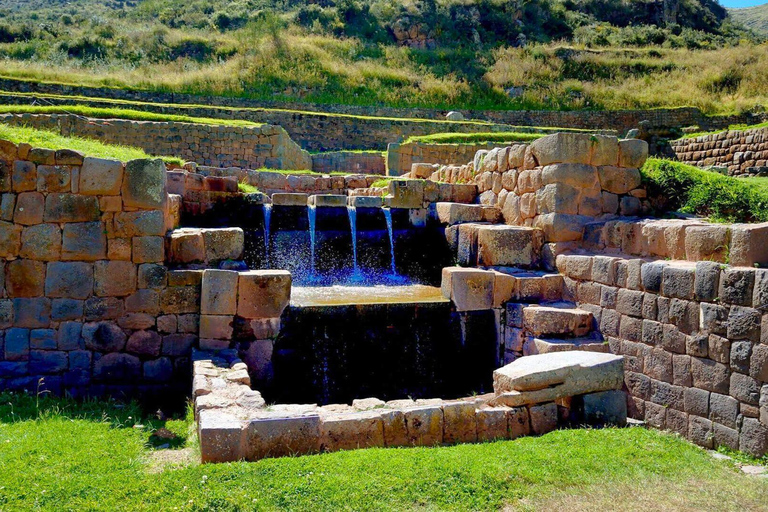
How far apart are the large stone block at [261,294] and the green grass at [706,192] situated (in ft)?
17.0

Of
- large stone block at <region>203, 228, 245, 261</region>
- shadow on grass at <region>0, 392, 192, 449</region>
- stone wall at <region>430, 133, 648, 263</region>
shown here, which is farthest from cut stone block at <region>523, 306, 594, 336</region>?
shadow on grass at <region>0, 392, 192, 449</region>

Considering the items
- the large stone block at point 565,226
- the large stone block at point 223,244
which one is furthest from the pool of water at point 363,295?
the large stone block at point 565,226

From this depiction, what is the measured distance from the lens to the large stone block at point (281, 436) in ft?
15.9

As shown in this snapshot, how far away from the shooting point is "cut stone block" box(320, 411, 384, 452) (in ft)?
16.7

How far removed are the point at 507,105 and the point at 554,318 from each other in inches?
899

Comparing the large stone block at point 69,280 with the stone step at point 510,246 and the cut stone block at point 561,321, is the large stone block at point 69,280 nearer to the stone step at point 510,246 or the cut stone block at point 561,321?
the stone step at point 510,246

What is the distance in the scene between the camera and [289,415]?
505cm

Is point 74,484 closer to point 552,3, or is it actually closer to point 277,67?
point 277,67

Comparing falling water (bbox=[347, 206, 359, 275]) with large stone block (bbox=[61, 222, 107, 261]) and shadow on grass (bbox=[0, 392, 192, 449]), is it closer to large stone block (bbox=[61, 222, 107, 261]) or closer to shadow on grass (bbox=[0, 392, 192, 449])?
large stone block (bbox=[61, 222, 107, 261])

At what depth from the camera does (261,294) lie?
709 cm

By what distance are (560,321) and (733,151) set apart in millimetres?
9971

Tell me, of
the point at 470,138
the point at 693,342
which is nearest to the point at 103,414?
the point at 693,342

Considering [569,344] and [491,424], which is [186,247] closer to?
[491,424]

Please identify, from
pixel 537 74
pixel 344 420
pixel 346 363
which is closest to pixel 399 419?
pixel 344 420
